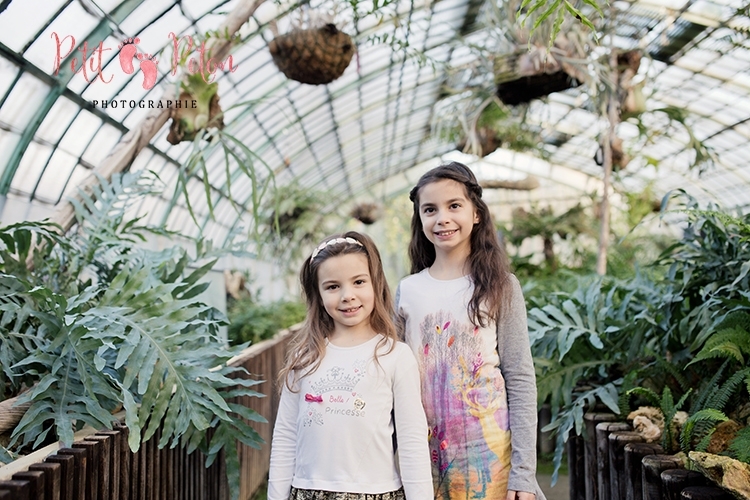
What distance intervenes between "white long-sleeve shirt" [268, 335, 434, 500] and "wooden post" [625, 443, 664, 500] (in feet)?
2.51

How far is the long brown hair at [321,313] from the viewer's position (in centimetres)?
170

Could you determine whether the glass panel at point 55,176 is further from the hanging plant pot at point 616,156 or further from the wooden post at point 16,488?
the wooden post at point 16,488

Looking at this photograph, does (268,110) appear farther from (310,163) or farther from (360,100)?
(310,163)

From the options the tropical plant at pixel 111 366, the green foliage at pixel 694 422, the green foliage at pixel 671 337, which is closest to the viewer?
the green foliage at pixel 694 422

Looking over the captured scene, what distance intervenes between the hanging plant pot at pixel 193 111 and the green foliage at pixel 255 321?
177cm

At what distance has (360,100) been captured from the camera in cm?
1180

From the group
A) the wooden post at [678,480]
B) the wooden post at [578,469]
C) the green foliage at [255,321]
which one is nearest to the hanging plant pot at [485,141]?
the green foliage at [255,321]

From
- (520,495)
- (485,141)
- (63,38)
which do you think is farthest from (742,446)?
(63,38)

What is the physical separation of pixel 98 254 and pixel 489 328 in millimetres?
1861

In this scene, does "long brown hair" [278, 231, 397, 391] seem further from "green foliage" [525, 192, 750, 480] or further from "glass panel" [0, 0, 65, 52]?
"glass panel" [0, 0, 65, 52]

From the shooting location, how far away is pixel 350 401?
1.62 m

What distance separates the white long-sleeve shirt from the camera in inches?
62.1

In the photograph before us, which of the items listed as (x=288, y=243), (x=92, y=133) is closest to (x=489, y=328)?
(x=92, y=133)

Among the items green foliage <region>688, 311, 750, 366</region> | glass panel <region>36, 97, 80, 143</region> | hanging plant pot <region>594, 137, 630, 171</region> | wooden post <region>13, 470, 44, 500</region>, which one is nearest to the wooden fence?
wooden post <region>13, 470, 44, 500</region>
